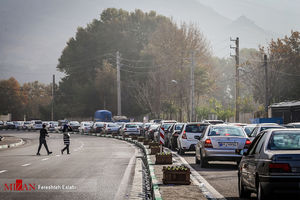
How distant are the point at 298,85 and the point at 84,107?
4810cm

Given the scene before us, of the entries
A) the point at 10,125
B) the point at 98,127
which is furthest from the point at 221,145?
the point at 10,125

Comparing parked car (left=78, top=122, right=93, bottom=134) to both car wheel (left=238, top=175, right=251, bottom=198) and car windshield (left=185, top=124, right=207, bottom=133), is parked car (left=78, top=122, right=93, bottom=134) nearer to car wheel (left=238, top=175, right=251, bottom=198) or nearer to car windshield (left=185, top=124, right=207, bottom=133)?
car windshield (left=185, top=124, right=207, bottom=133)

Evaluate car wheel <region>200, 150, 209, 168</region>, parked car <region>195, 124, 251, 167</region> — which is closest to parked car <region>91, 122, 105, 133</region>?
parked car <region>195, 124, 251, 167</region>

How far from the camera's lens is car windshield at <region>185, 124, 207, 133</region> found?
99.9ft

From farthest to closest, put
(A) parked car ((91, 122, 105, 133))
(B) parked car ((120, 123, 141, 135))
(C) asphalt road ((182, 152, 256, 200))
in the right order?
(A) parked car ((91, 122, 105, 133)) → (B) parked car ((120, 123, 141, 135)) → (C) asphalt road ((182, 152, 256, 200))

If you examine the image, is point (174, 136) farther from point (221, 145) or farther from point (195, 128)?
point (221, 145)

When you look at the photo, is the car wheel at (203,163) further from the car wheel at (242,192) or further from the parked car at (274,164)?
the parked car at (274,164)

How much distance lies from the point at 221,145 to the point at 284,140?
1071cm

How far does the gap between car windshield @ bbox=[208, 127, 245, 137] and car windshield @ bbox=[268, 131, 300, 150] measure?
1096cm

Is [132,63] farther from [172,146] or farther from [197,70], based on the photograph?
[172,146]

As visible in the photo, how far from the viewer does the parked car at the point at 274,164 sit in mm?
10438

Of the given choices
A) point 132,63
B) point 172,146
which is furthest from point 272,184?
point 132,63

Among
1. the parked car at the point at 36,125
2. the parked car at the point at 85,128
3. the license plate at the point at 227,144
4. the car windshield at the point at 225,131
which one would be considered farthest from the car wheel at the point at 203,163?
the parked car at the point at 36,125

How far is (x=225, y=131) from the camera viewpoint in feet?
74.5
